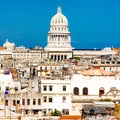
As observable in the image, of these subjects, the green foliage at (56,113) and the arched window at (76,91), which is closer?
the green foliage at (56,113)

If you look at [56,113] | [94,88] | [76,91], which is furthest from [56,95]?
[94,88]

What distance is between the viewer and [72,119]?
162ft

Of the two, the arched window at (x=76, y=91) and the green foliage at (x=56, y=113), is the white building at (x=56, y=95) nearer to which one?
the green foliage at (x=56, y=113)

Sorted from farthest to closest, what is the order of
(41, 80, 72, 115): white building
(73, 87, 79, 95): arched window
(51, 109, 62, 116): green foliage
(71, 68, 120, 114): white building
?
(73, 87, 79, 95): arched window < (71, 68, 120, 114): white building < (41, 80, 72, 115): white building < (51, 109, 62, 116): green foliage

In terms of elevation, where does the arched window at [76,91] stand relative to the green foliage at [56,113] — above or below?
above

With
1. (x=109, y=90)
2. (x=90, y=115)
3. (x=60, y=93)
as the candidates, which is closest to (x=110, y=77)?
(x=109, y=90)

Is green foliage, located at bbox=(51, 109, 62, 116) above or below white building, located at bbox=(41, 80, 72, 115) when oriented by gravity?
below

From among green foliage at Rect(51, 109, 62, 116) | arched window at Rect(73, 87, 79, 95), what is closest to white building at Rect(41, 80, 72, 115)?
green foliage at Rect(51, 109, 62, 116)

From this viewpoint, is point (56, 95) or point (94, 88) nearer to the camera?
point (56, 95)

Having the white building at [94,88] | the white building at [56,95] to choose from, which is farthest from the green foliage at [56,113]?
the white building at [94,88]

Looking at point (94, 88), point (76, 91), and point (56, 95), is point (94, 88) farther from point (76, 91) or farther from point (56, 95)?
point (56, 95)

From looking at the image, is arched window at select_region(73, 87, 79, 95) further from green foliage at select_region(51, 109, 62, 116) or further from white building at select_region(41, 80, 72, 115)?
green foliage at select_region(51, 109, 62, 116)

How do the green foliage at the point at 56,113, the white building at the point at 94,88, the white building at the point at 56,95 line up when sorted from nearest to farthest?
the green foliage at the point at 56,113
the white building at the point at 56,95
the white building at the point at 94,88

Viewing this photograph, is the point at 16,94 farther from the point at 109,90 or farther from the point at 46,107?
the point at 109,90
